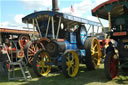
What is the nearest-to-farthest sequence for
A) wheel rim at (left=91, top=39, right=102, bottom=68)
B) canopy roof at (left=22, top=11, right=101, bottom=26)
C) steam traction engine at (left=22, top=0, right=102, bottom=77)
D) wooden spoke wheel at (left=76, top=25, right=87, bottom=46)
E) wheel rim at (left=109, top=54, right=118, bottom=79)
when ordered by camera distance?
wheel rim at (left=109, top=54, right=118, bottom=79)
steam traction engine at (left=22, top=0, right=102, bottom=77)
canopy roof at (left=22, top=11, right=101, bottom=26)
wheel rim at (left=91, top=39, right=102, bottom=68)
wooden spoke wheel at (left=76, top=25, right=87, bottom=46)

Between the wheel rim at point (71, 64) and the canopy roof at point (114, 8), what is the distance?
1.77 m

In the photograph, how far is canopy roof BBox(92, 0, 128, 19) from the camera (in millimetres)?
5004

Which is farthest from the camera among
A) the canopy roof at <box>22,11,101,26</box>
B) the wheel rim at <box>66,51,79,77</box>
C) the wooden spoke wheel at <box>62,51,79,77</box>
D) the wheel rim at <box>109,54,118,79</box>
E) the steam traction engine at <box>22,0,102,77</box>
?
the canopy roof at <box>22,11,101,26</box>

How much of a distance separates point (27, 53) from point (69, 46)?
2.01 m

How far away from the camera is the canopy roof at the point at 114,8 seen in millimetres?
5004

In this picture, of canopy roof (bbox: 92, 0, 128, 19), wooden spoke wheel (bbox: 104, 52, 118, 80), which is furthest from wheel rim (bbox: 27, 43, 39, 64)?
wooden spoke wheel (bbox: 104, 52, 118, 80)

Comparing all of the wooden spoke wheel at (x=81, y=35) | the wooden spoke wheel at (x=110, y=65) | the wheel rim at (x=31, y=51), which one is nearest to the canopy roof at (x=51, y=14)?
the wooden spoke wheel at (x=81, y=35)

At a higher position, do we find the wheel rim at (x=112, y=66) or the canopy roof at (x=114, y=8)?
the canopy roof at (x=114, y=8)

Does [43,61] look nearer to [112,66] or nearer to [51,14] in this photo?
[51,14]

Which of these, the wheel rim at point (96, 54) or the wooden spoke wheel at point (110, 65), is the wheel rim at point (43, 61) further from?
the wooden spoke wheel at point (110, 65)

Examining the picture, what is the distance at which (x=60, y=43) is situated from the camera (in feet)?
22.0

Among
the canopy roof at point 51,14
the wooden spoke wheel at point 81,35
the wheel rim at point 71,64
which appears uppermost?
the canopy roof at point 51,14

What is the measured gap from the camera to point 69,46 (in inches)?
284

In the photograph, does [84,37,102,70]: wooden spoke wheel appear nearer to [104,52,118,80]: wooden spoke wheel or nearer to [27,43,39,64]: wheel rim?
[104,52,118,80]: wooden spoke wheel
